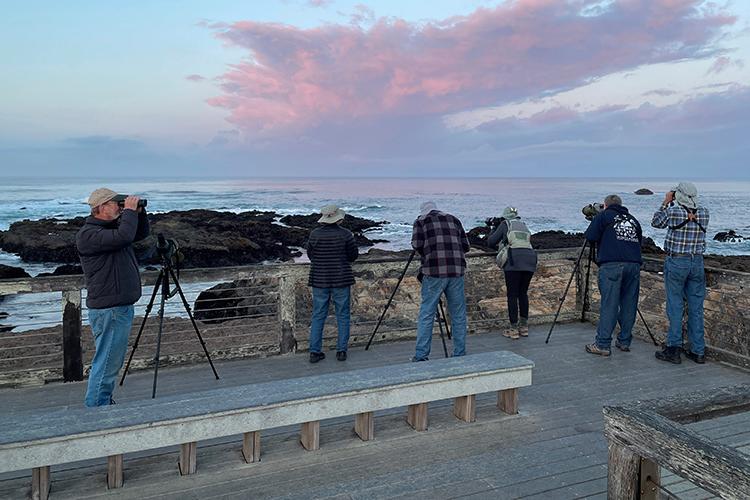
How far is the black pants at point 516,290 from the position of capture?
21.2 feet

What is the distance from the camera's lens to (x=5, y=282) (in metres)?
4.76

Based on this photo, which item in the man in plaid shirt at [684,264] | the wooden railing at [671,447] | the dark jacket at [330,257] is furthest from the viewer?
the dark jacket at [330,257]

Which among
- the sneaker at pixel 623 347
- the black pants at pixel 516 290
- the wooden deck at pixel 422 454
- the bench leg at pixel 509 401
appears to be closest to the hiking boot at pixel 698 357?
the wooden deck at pixel 422 454

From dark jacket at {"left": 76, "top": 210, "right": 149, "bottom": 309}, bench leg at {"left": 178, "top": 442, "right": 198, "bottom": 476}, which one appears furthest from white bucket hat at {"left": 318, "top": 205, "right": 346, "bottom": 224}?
bench leg at {"left": 178, "top": 442, "right": 198, "bottom": 476}

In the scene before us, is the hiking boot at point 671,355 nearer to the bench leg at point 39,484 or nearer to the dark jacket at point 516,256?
the dark jacket at point 516,256

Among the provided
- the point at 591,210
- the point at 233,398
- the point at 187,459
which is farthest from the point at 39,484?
the point at 591,210

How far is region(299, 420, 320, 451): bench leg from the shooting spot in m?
3.57

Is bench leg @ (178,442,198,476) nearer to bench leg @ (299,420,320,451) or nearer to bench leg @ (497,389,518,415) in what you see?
bench leg @ (299,420,320,451)

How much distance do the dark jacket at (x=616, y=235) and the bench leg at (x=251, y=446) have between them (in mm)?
4017

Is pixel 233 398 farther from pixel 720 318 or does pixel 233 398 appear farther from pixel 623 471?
pixel 720 318

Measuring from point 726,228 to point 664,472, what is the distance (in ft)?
154

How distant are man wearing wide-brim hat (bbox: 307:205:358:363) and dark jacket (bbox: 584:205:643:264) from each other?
2541 mm

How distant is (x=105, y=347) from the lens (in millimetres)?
3893

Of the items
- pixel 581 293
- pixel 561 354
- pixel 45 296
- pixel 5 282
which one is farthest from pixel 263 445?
pixel 45 296
